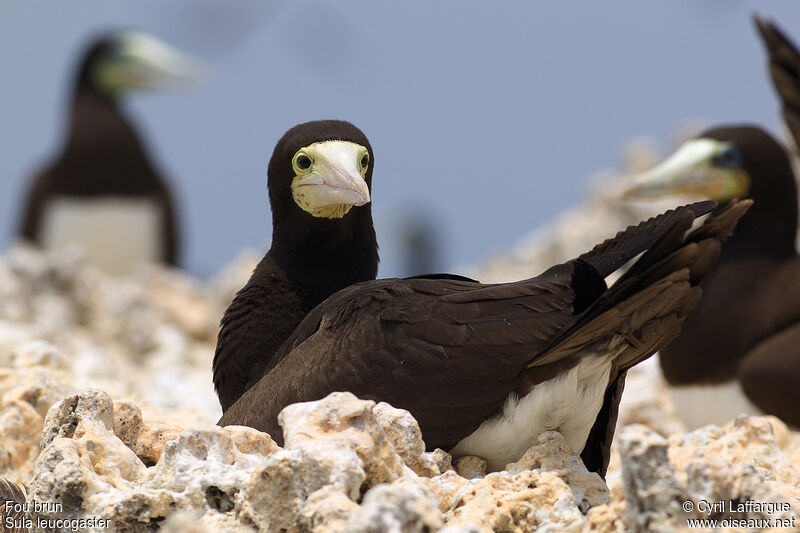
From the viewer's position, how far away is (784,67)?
706 cm

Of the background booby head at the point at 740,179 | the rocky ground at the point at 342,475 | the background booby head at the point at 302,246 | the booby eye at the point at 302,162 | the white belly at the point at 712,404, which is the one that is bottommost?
the rocky ground at the point at 342,475

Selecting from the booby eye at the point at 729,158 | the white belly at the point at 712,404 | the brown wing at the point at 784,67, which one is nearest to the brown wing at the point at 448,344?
the white belly at the point at 712,404

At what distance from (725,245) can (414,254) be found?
15.2 metres

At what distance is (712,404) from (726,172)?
Result: 1.44 meters

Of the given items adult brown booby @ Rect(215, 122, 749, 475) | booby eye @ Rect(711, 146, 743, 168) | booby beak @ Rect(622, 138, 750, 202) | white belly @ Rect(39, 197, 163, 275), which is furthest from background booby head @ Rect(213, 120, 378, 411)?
white belly @ Rect(39, 197, 163, 275)

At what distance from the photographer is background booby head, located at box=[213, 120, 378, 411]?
15.5ft

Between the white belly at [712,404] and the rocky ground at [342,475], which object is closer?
the rocky ground at [342,475]

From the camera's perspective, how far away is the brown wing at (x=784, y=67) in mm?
7008

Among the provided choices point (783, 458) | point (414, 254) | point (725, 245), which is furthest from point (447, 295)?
point (414, 254)

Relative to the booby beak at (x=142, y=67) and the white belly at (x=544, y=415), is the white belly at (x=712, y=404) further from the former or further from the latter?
the booby beak at (x=142, y=67)

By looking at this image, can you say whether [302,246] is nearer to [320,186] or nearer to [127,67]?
[320,186]

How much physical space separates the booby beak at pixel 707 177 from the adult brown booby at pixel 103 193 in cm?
949

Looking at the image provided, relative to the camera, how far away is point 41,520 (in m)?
3.26

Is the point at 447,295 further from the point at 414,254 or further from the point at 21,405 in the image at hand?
the point at 414,254
